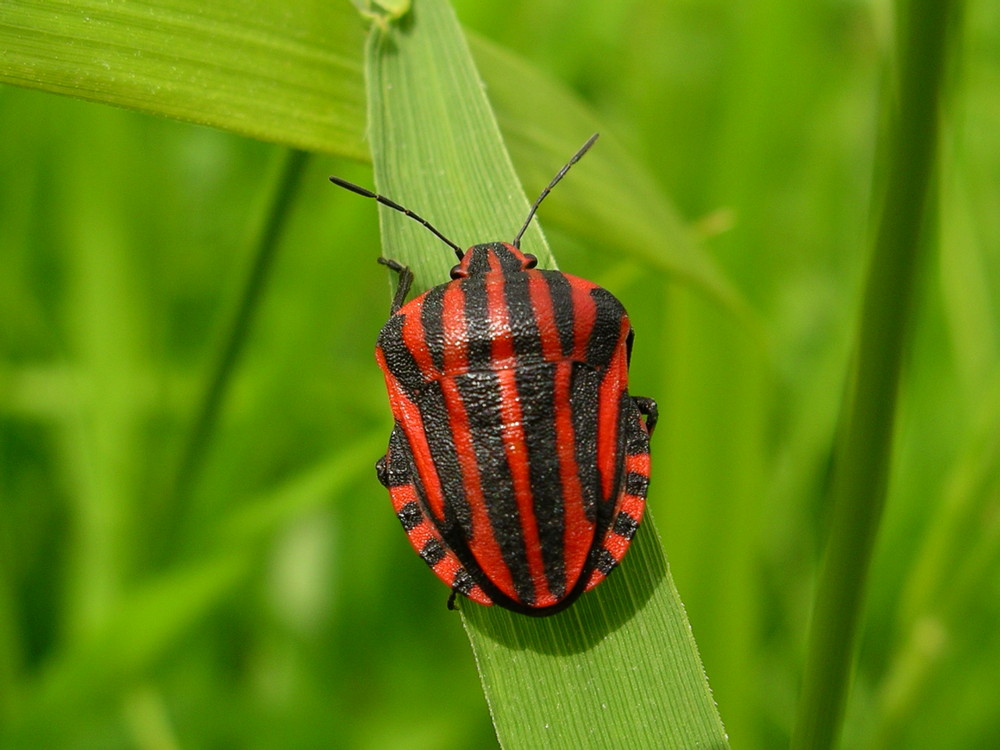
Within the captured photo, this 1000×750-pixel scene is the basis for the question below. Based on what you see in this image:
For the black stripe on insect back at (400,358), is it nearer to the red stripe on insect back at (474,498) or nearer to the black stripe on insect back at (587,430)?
the red stripe on insect back at (474,498)

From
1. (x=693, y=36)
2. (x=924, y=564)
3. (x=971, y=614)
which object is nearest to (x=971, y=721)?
(x=971, y=614)

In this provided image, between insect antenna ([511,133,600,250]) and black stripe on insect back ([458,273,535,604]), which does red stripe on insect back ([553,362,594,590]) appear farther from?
insect antenna ([511,133,600,250])

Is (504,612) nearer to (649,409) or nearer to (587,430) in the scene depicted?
(587,430)

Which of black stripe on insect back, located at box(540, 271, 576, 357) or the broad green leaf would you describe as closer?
the broad green leaf

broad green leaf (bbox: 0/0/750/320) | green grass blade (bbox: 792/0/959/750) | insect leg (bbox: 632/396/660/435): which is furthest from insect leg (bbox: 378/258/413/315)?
green grass blade (bbox: 792/0/959/750)

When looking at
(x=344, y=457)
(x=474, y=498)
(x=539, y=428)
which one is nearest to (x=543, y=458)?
(x=539, y=428)

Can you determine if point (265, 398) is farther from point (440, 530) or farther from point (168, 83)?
point (168, 83)
